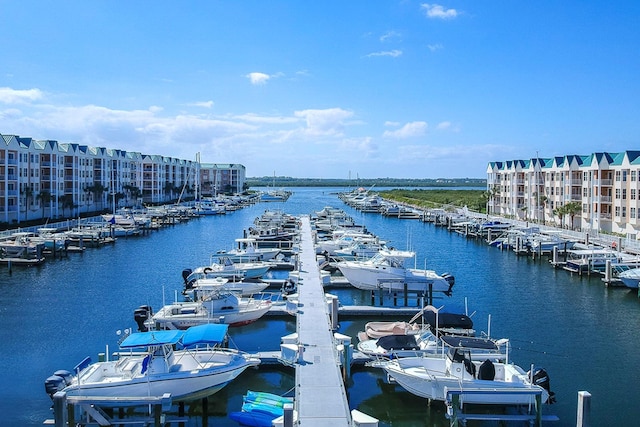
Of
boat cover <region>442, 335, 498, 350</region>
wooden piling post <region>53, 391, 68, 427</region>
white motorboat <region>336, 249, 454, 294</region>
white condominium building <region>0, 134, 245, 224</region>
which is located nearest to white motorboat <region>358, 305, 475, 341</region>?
boat cover <region>442, 335, 498, 350</region>

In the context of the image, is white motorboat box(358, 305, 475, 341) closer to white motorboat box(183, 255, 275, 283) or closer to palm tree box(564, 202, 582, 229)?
white motorboat box(183, 255, 275, 283)

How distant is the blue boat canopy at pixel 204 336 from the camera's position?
23.2m

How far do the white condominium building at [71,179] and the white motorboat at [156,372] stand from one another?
193 ft

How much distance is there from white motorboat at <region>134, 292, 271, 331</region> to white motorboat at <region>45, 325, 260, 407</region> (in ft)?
21.4

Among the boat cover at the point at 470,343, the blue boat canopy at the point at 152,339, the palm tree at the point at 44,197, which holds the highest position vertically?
the palm tree at the point at 44,197

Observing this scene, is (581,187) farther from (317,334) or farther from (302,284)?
(317,334)

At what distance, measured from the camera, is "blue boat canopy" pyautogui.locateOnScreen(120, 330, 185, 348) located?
21.1 metres

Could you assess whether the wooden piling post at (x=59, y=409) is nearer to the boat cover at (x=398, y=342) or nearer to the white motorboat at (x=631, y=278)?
the boat cover at (x=398, y=342)

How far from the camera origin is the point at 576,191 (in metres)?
76.9

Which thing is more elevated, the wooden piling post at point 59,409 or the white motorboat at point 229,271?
the white motorboat at point 229,271

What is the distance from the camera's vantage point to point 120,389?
20.2m

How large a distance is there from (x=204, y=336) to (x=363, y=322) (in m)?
12.6

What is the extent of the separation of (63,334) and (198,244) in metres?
39.4

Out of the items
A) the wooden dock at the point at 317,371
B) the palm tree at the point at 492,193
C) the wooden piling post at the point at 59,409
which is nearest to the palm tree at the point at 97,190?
the palm tree at the point at 492,193
